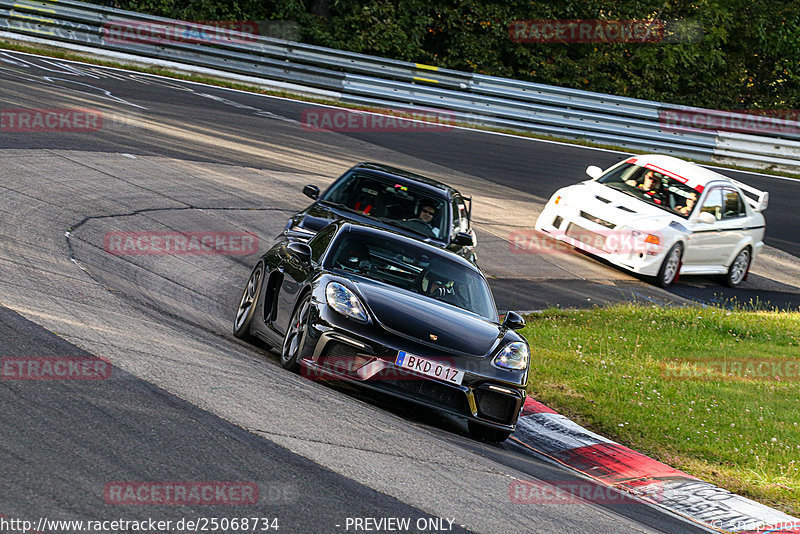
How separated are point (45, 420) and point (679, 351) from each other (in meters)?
8.05

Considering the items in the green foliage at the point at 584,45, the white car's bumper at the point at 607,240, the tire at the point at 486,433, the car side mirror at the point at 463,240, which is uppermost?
the green foliage at the point at 584,45

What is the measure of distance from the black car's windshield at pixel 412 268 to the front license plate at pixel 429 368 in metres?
1.18

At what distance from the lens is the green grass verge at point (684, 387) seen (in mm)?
8041

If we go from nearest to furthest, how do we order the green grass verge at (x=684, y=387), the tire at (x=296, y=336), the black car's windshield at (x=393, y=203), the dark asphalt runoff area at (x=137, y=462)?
1. the dark asphalt runoff area at (x=137, y=462)
2. the tire at (x=296, y=336)
3. the green grass verge at (x=684, y=387)
4. the black car's windshield at (x=393, y=203)

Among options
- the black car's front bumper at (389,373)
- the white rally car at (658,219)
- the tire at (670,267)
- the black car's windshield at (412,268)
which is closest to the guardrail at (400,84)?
the white rally car at (658,219)

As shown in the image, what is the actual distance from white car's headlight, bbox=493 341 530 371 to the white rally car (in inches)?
325

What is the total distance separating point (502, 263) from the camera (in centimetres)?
1527

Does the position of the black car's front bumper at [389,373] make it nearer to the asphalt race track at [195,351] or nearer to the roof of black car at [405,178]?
the asphalt race track at [195,351]

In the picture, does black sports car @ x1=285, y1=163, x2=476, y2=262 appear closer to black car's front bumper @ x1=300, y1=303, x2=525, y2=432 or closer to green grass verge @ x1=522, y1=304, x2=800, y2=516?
green grass verge @ x1=522, y1=304, x2=800, y2=516

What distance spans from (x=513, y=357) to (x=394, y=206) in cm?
427

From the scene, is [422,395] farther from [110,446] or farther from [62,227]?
[62,227]

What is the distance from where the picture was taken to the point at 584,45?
32562 mm

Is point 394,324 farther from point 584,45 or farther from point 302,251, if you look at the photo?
point 584,45

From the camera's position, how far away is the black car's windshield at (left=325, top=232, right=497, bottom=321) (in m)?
8.30
